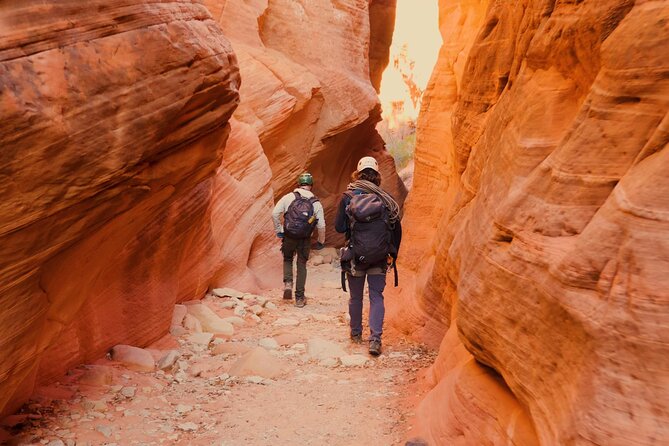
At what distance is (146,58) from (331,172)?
41.3 feet

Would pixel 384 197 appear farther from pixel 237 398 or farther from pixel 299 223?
pixel 299 223

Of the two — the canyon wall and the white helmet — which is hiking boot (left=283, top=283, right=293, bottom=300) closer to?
the canyon wall

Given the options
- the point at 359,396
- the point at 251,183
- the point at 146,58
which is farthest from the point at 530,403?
the point at 251,183

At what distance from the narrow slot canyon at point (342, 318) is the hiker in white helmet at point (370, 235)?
48cm

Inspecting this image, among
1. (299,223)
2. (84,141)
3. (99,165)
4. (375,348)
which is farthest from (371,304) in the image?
(84,141)

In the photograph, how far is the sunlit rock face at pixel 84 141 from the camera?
331cm

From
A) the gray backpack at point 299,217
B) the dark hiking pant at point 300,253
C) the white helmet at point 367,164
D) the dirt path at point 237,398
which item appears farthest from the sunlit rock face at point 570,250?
the dark hiking pant at point 300,253

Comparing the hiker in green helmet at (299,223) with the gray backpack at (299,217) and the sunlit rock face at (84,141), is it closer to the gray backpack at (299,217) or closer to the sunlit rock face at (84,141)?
the gray backpack at (299,217)

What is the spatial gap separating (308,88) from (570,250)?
1145cm

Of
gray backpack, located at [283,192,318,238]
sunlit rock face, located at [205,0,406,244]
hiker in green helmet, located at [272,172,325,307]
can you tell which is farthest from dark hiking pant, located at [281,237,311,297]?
sunlit rock face, located at [205,0,406,244]

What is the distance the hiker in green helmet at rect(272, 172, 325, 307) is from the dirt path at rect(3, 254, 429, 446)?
2235mm

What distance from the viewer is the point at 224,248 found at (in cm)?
946

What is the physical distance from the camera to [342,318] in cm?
786

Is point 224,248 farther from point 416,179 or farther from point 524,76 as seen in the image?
point 524,76
